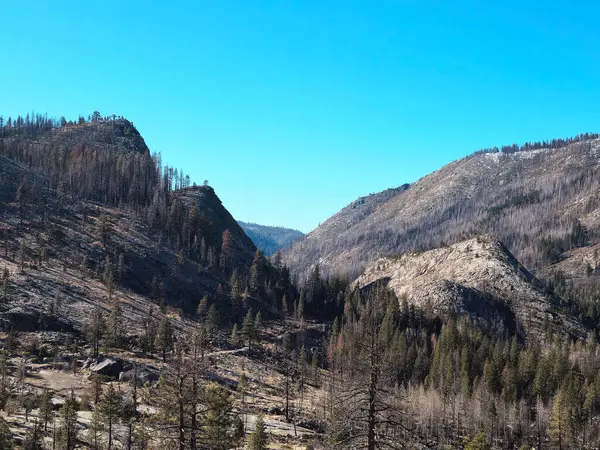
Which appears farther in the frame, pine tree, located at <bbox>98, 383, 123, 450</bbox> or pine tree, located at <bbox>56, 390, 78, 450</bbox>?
pine tree, located at <bbox>98, 383, 123, 450</bbox>

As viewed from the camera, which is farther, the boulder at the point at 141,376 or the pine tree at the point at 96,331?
the pine tree at the point at 96,331

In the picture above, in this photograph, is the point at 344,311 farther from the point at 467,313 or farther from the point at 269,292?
the point at 467,313

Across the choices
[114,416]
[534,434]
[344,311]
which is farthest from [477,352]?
[114,416]

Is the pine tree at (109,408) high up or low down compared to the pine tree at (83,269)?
down

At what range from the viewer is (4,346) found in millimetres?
104375

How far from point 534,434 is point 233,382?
234 ft

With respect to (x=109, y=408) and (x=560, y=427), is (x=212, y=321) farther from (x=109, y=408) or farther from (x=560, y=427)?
(x=560, y=427)

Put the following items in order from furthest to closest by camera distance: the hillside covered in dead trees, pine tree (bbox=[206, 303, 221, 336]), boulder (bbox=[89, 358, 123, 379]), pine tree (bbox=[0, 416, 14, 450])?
1. pine tree (bbox=[206, 303, 221, 336])
2. boulder (bbox=[89, 358, 123, 379])
3. the hillside covered in dead trees
4. pine tree (bbox=[0, 416, 14, 450])

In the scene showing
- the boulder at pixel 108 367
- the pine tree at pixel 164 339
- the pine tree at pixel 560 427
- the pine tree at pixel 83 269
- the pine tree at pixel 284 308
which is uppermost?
the pine tree at pixel 83 269

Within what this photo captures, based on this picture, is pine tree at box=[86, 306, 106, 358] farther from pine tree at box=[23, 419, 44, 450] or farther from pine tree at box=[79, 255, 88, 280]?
pine tree at box=[23, 419, 44, 450]

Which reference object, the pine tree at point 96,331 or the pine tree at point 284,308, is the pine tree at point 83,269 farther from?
the pine tree at point 284,308

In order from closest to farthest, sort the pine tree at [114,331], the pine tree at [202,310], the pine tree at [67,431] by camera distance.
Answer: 1. the pine tree at [67,431]
2. the pine tree at [114,331]
3. the pine tree at [202,310]

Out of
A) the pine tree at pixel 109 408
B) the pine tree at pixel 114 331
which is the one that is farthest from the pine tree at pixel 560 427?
the pine tree at pixel 114 331

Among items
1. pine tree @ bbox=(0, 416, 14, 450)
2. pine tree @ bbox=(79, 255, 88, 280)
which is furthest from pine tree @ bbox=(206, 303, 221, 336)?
pine tree @ bbox=(0, 416, 14, 450)
